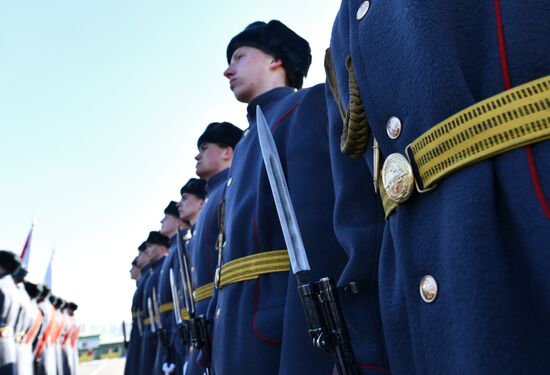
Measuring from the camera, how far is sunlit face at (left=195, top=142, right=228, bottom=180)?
177 inches

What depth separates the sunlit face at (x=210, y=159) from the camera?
451 cm

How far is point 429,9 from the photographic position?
1.00 metres

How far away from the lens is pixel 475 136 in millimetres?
880

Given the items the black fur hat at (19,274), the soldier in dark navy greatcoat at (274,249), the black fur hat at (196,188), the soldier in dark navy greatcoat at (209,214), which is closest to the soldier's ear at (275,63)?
the soldier in dark navy greatcoat at (274,249)

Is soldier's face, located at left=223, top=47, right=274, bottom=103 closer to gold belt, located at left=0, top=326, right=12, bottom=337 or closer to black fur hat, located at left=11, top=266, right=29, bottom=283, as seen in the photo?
gold belt, located at left=0, top=326, right=12, bottom=337

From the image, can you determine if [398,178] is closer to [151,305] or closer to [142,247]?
[151,305]

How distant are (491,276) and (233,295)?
1.62 m

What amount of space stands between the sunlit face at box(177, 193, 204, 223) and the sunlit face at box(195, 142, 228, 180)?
5.77 feet

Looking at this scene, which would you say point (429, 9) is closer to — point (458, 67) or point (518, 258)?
point (458, 67)

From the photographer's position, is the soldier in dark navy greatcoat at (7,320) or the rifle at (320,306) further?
the soldier in dark navy greatcoat at (7,320)

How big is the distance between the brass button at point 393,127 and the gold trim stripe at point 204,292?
8.17 feet

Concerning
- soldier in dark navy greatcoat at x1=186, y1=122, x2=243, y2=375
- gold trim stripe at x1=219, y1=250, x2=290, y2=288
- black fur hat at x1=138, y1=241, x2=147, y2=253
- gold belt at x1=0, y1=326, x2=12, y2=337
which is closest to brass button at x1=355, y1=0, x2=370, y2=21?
gold trim stripe at x1=219, y1=250, x2=290, y2=288

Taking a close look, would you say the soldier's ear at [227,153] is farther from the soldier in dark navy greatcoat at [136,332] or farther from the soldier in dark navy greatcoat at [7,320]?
the soldier in dark navy greatcoat at [136,332]

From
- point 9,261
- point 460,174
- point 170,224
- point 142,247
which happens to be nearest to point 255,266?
point 460,174
